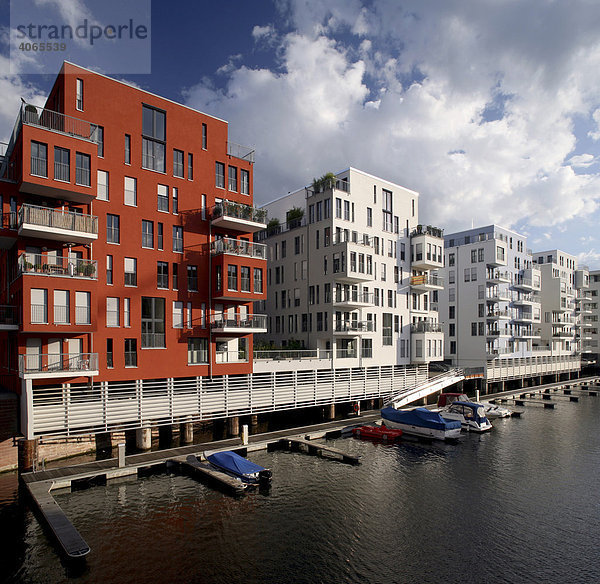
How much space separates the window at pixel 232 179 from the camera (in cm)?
3931

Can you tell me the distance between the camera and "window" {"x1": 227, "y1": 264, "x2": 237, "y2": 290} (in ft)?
119

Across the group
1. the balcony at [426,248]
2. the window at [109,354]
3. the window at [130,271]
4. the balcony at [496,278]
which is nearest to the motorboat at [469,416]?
the balcony at [426,248]

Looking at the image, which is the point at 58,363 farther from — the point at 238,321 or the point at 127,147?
the point at 127,147

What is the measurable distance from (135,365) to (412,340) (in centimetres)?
3362

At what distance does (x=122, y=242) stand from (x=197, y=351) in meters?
9.90

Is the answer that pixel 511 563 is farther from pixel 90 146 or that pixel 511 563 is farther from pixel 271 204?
pixel 271 204

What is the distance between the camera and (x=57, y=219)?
2806 cm

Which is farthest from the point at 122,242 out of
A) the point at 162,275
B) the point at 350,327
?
the point at 350,327

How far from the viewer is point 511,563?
1855 centimetres

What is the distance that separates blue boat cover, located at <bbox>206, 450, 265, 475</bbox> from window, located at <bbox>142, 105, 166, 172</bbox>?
21.2 meters

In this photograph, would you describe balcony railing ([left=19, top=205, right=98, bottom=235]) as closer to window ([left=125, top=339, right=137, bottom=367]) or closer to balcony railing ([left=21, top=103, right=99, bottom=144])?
balcony railing ([left=21, top=103, right=99, bottom=144])

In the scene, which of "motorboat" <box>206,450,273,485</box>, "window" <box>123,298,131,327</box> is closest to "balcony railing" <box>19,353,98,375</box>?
"window" <box>123,298,131,327</box>

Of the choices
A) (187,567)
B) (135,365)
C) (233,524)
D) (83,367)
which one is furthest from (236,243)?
(187,567)

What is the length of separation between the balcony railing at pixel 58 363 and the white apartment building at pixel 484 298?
54172 millimetres
